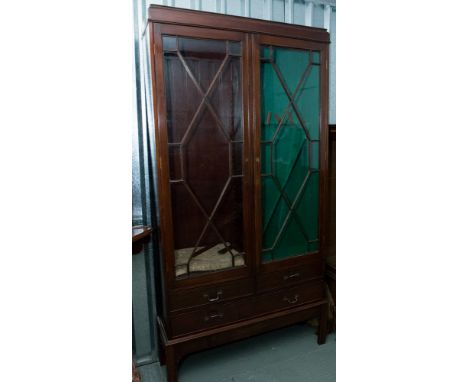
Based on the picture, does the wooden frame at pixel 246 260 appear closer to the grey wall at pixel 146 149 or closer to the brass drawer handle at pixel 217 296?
the brass drawer handle at pixel 217 296

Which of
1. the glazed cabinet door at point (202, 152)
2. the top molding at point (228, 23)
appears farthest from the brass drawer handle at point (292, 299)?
the top molding at point (228, 23)

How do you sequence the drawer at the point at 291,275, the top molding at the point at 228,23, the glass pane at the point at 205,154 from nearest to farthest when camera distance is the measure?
the top molding at the point at 228,23
the glass pane at the point at 205,154
the drawer at the point at 291,275

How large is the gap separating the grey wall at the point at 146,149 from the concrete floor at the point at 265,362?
8.4 inches

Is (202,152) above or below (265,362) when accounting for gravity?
above

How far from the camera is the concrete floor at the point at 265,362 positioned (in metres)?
1.65

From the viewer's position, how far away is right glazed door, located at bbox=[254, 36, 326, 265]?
5.18ft

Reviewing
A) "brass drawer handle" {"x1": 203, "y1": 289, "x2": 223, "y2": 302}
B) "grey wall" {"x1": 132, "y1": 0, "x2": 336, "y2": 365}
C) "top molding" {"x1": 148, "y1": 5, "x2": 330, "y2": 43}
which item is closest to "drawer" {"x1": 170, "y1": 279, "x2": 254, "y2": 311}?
"brass drawer handle" {"x1": 203, "y1": 289, "x2": 223, "y2": 302}

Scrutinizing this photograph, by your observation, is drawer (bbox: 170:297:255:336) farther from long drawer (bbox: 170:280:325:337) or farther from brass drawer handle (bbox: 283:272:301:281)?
brass drawer handle (bbox: 283:272:301:281)

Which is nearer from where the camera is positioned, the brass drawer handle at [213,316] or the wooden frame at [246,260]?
the wooden frame at [246,260]

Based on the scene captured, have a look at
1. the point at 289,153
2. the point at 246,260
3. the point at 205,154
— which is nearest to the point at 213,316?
the point at 246,260

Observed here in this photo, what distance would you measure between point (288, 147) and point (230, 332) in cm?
90

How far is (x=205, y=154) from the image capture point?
5.08 feet

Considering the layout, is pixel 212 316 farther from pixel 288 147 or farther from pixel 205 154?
pixel 288 147
